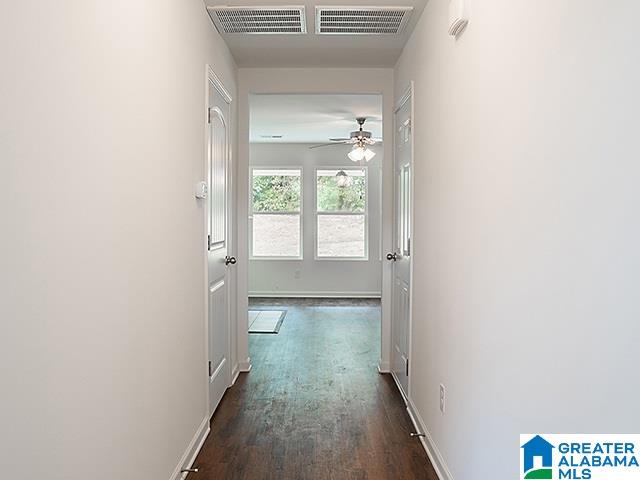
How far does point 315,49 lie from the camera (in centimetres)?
377

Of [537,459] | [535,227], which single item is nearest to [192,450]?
[537,459]

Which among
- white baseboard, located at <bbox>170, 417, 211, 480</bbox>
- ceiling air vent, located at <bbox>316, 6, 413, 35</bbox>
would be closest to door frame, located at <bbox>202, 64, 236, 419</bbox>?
white baseboard, located at <bbox>170, 417, 211, 480</bbox>

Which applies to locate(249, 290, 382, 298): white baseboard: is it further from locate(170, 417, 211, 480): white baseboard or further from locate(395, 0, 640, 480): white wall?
locate(395, 0, 640, 480): white wall

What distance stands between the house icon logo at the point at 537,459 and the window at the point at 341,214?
7.29 metres

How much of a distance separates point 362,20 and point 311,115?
3274 mm

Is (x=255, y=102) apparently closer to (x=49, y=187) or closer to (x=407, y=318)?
(x=407, y=318)

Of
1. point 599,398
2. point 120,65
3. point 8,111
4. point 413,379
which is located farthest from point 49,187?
point 413,379

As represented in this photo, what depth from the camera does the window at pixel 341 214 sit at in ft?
29.0

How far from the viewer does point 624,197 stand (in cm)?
109

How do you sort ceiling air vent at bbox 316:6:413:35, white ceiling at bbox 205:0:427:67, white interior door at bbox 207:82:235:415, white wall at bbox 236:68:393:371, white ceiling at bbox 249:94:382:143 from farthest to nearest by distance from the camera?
1. white ceiling at bbox 249:94:382:143
2. white wall at bbox 236:68:393:371
3. white ceiling at bbox 205:0:427:67
4. white interior door at bbox 207:82:235:415
5. ceiling air vent at bbox 316:6:413:35

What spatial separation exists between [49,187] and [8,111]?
22 centimetres

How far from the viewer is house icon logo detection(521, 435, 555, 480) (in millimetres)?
1459

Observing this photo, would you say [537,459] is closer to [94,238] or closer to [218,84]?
[94,238]

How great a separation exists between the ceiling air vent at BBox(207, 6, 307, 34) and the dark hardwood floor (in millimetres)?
2446
